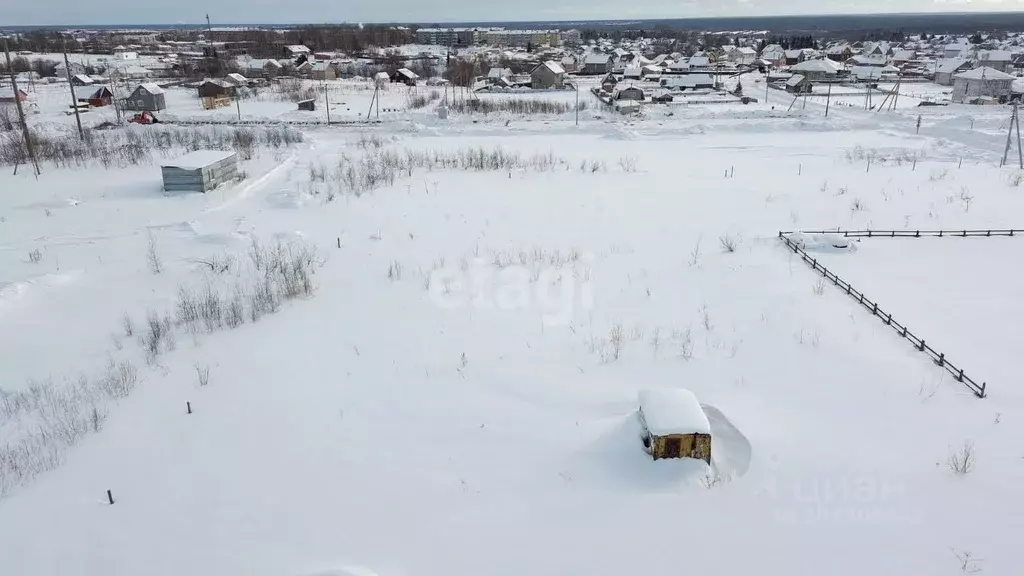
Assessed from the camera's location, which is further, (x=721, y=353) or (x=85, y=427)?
(x=721, y=353)

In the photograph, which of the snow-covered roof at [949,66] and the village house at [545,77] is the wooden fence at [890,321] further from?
the snow-covered roof at [949,66]

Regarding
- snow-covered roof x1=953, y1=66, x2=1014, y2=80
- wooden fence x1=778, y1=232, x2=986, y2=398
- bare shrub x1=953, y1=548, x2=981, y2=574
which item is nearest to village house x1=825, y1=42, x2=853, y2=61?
snow-covered roof x1=953, y1=66, x2=1014, y2=80

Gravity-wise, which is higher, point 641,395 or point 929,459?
point 641,395

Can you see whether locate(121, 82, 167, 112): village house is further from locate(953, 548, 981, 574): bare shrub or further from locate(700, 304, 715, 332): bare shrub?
locate(953, 548, 981, 574): bare shrub

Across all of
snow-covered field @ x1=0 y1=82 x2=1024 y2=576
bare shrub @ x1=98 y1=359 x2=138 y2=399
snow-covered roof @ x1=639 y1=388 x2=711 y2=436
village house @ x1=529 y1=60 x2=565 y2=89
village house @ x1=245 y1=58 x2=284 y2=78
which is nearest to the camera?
snow-covered field @ x1=0 y1=82 x2=1024 y2=576

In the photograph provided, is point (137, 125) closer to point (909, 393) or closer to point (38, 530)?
point (38, 530)

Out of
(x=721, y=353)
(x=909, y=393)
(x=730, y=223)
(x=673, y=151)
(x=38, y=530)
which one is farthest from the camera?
(x=673, y=151)

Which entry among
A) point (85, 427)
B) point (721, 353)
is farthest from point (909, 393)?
point (85, 427)
